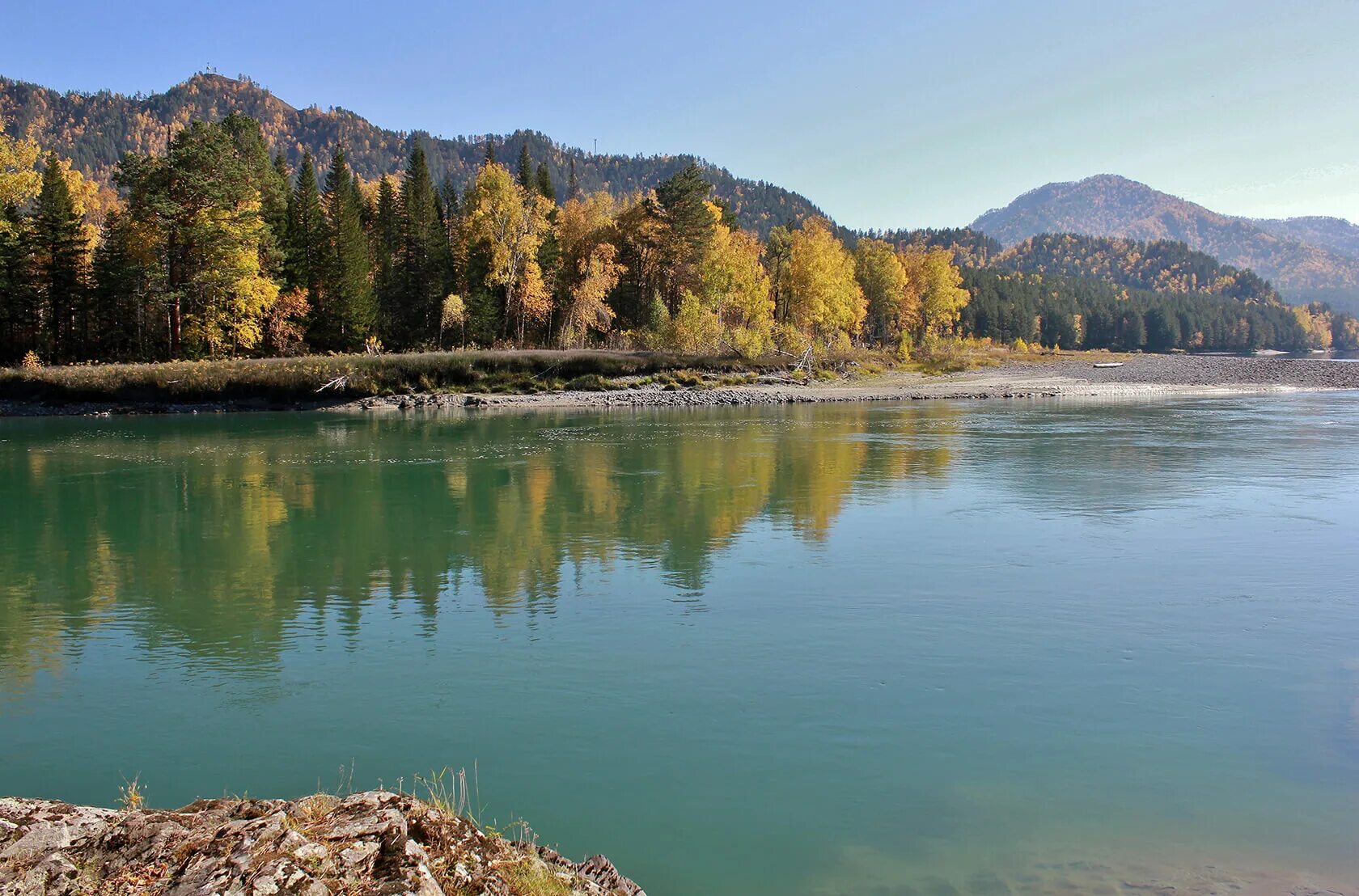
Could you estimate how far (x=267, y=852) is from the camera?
4023 mm

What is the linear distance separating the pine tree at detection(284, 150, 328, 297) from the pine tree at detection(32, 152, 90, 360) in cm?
1122

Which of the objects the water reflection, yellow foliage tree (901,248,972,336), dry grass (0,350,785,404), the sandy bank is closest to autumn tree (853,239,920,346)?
yellow foliage tree (901,248,972,336)

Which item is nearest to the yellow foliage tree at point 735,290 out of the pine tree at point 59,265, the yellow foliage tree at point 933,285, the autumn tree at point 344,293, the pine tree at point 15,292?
the autumn tree at point 344,293

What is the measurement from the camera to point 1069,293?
162m

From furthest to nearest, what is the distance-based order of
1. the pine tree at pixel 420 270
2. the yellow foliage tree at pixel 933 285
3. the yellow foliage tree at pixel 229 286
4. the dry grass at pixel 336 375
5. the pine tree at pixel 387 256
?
the yellow foliage tree at pixel 933 285
the pine tree at pixel 387 256
the pine tree at pixel 420 270
the yellow foliage tree at pixel 229 286
the dry grass at pixel 336 375

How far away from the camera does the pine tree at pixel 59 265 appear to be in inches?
2101

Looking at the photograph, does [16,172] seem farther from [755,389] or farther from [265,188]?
[755,389]

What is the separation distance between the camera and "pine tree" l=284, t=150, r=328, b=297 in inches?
2430

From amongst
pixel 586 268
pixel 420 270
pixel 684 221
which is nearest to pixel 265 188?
pixel 420 270

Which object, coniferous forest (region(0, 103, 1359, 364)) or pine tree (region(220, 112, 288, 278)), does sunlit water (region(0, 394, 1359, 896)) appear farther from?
pine tree (region(220, 112, 288, 278))

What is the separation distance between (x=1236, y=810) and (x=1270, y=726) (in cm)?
181

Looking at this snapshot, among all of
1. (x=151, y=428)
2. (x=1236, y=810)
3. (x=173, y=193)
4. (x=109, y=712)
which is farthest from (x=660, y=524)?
(x=173, y=193)

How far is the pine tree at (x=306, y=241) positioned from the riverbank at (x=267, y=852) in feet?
199

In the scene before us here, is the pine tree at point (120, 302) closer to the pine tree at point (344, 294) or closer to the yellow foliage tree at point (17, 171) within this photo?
the yellow foliage tree at point (17, 171)
